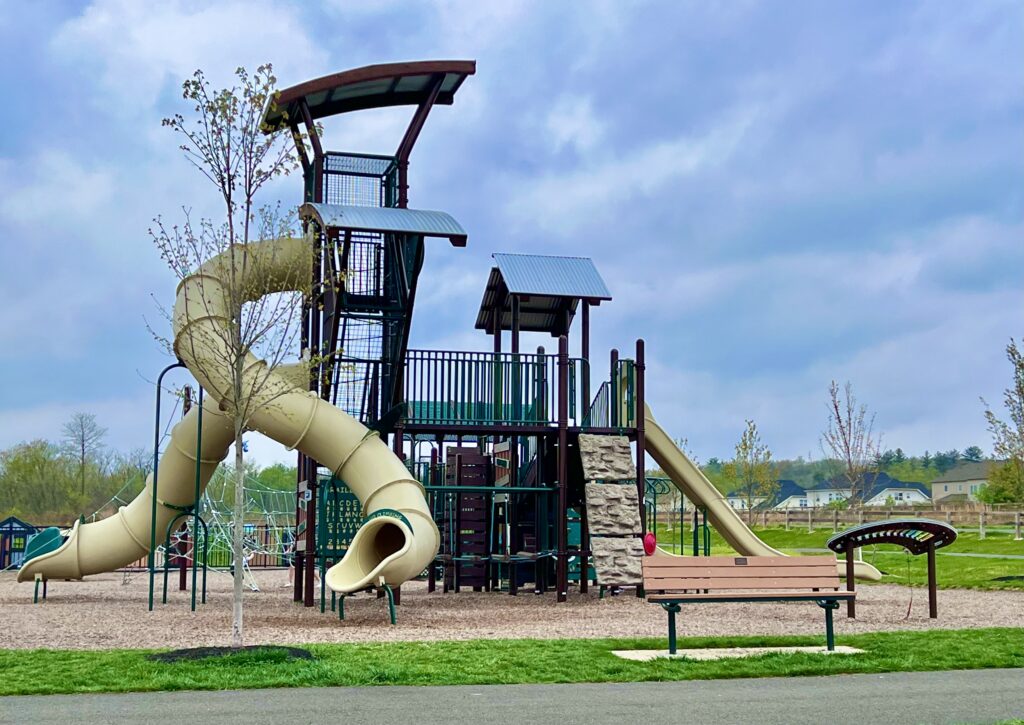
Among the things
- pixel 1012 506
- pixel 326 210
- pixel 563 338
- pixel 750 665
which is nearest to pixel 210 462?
pixel 326 210

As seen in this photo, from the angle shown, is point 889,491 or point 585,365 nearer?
point 585,365

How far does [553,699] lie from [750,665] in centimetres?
218

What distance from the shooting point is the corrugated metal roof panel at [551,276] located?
19844 mm

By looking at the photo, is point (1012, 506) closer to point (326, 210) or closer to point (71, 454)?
point (326, 210)

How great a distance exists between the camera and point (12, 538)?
29.2 m

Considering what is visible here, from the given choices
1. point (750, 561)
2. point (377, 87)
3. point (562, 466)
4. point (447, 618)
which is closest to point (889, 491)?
point (562, 466)

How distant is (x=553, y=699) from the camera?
7.71 metres

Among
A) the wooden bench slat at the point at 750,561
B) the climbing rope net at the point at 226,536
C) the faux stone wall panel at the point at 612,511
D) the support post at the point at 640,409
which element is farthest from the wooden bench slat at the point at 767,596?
the climbing rope net at the point at 226,536

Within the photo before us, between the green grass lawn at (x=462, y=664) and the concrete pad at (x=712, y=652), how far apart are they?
18cm

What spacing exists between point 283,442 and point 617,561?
5.54 m

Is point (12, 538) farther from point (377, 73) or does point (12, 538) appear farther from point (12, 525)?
point (377, 73)

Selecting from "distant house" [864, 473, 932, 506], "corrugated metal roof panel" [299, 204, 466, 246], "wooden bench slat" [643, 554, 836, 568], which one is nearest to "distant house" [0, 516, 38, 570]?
"corrugated metal roof panel" [299, 204, 466, 246]

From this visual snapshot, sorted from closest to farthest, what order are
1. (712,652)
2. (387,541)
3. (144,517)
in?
(712,652), (387,541), (144,517)

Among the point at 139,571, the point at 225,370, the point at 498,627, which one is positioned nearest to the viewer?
the point at 498,627
